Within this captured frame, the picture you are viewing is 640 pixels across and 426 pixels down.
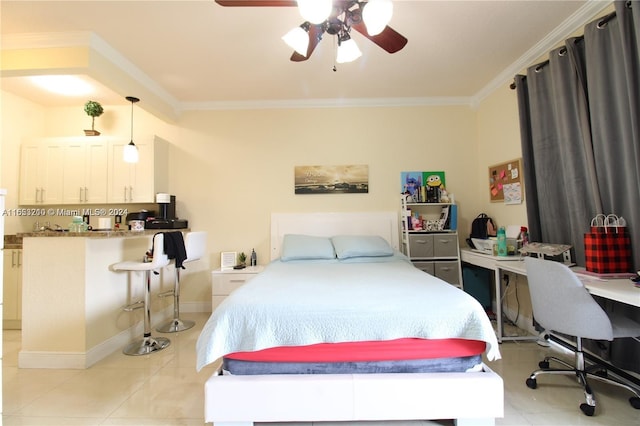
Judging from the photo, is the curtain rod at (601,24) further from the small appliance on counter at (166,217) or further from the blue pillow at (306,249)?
the small appliance on counter at (166,217)

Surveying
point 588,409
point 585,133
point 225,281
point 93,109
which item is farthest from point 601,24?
point 93,109

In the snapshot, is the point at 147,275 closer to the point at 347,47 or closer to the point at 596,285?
the point at 347,47

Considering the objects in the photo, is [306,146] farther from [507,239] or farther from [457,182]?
[507,239]

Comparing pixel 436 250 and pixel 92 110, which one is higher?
pixel 92 110

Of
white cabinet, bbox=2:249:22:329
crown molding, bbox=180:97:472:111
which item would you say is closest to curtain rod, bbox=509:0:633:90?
crown molding, bbox=180:97:472:111

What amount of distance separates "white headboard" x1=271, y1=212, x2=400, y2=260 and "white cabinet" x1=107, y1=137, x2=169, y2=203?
1.58 meters

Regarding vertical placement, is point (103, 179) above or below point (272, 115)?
below

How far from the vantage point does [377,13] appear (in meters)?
1.59

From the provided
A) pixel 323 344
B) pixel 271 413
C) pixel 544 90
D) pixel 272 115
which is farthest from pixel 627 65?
pixel 272 115

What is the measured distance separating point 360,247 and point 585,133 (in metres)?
2.07

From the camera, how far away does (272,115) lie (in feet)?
12.7

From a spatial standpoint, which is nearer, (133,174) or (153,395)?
(153,395)

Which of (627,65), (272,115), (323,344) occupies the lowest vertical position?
(323,344)

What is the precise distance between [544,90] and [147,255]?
12.8 ft
